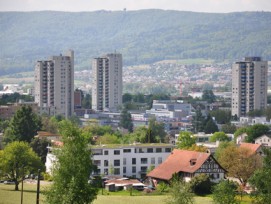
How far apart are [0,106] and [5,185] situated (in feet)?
200

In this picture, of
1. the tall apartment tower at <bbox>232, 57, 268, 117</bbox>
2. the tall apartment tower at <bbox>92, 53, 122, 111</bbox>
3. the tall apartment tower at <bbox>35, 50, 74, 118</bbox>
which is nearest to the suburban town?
the tall apartment tower at <bbox>35, 50, 74, 118</bbox>

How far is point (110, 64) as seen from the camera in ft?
431

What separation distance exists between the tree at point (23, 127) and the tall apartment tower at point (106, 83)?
67.6 meters

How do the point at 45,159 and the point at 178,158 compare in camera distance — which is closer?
the point at 178,158

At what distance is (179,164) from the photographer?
154 feet

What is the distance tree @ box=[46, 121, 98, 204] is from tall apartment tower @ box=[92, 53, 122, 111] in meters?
99.0

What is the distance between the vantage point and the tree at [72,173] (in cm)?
2933

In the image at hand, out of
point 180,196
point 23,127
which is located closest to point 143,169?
point 23,127

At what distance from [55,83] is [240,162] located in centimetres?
6600

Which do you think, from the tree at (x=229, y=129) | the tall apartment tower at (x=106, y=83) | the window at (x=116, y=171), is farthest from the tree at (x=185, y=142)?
the tall apartment tower at (x=106, y=83)

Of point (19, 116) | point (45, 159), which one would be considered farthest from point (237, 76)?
point (45, 159)

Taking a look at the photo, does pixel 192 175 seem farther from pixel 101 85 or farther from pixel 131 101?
pixel 131 101

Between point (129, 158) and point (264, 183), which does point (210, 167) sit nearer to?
A: point (129, 158)

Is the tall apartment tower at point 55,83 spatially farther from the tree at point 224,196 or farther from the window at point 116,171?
the tree at point 224,196
